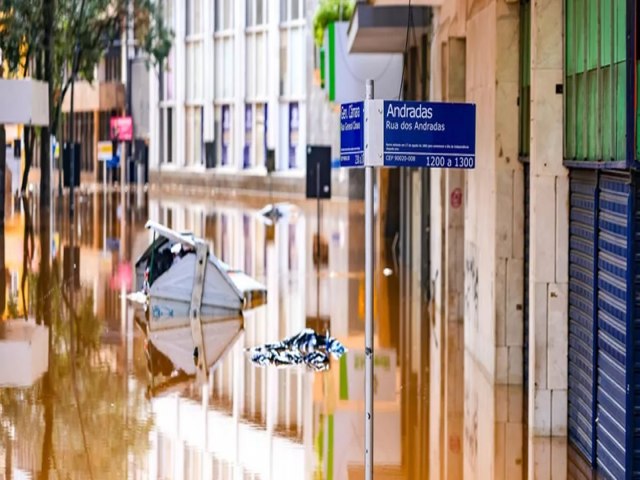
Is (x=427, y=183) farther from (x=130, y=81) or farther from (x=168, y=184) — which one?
(x=130, y=81)

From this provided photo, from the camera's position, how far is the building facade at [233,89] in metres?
77.3

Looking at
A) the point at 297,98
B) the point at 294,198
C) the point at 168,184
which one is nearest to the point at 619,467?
the point at 294,198

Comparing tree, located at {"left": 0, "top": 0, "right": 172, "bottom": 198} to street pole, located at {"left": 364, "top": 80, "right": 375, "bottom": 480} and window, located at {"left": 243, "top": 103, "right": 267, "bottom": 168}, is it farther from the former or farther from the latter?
street pole, located at {"left": 364, "top": 80, "right": 375, "bottom": 480}

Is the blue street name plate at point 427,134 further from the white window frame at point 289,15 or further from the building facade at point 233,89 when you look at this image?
the white window frame at point 289,15

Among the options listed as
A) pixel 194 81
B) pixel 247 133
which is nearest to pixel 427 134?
pixel 247 133

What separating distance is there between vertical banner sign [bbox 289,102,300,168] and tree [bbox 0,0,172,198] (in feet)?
49.1

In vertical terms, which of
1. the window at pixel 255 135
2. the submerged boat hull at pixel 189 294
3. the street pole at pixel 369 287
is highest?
the window at pixel 255 135

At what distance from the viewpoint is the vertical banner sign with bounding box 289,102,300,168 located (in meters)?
76.9

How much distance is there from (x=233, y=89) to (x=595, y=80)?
71394mm

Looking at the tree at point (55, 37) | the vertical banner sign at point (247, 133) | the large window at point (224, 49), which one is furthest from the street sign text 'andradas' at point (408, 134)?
the large window at point (224, 49)

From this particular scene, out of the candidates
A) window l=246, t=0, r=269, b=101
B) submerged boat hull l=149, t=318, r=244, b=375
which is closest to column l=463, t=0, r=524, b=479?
submerged boat hull l=149, t=318, r=244, b=375

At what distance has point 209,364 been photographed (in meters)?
18.3

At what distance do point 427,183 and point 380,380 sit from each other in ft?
35.2

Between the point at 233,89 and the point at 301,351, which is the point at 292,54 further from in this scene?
the point at 301,351
